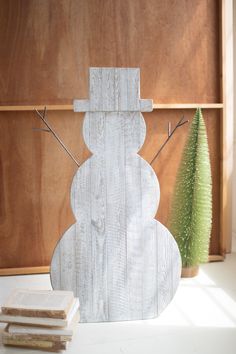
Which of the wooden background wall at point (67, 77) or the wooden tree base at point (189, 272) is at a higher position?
the wooden background wall at point (67, 77)

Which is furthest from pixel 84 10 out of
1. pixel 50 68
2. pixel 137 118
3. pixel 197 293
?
pixel 197 293

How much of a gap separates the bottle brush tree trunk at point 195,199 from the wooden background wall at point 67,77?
23cm

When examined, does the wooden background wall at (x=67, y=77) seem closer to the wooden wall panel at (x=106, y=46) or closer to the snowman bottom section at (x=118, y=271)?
the wooden wall panel at (x=106, y=46)

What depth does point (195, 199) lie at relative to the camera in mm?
2562

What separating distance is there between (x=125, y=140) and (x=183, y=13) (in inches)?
40.5

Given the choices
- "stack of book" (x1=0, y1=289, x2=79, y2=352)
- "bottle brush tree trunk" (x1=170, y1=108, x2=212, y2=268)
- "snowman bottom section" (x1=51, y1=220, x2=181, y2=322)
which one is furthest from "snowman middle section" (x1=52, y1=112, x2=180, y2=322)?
"bottle brush tree trunk" (x1=170, y1=108, x2=212, y2=268)

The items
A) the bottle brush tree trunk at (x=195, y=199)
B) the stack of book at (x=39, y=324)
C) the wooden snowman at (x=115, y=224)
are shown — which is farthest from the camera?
the bottle brush tree trunk at (x=195, y=199)

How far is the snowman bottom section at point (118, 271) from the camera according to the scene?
2.07m

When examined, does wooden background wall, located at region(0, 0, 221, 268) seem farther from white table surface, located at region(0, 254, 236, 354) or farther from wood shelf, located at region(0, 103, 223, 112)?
white table surface, located at region(0, 254, 236, 354)

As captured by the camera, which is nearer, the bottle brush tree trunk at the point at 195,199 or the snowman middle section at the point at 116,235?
the snowman middle section at the point at 116,235

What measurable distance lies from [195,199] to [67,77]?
35.2 inches

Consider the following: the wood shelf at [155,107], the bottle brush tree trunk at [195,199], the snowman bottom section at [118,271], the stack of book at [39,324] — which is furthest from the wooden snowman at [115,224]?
the wood shelf at [155,107]

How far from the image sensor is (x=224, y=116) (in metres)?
2.82

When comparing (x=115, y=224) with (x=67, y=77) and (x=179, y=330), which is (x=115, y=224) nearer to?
(x=179, y=330)
